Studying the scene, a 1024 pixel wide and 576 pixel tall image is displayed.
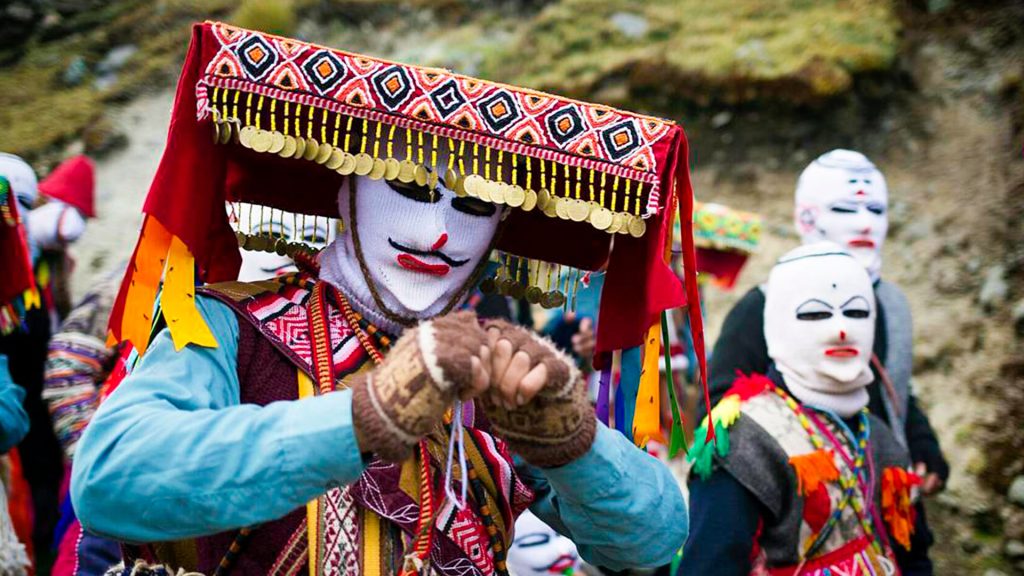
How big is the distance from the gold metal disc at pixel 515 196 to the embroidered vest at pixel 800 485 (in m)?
1.57

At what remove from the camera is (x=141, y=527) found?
1.92 m

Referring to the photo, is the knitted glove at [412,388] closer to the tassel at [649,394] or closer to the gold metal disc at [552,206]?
the gold metal disc at [552,206]

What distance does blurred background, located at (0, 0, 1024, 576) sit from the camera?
7.64 meters

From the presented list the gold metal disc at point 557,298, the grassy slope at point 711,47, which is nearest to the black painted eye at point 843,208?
the gold metal disc at point 557,298

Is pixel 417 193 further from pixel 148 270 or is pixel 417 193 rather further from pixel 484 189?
pixel 148 270

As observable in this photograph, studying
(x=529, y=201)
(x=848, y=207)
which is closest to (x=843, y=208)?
(x=848, y=207)

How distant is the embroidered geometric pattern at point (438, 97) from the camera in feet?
7.37

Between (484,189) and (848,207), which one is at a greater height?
(848,207)

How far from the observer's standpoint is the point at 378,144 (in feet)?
7.66

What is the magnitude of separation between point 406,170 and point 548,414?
0.65 metres

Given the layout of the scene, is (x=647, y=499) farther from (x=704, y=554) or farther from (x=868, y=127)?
(x=868, y=127)

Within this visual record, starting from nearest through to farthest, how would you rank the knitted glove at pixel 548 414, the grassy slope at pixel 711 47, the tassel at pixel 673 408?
1. the knitted glove at pixel 548 414
2. the tassel at pixel 673 408
3. the grassy slope at pixel 711 47

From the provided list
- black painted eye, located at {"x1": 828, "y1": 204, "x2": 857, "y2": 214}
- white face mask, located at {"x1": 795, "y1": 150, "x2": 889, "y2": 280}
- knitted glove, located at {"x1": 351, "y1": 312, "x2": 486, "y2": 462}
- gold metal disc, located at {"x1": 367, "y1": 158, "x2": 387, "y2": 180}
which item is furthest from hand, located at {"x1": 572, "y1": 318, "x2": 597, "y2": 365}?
knitted glove, located at {"x1": 351, "y1": 312, "x2": 486, "y2": 462}

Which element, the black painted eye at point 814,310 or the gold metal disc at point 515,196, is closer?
the gold metal disc at point 515,196
